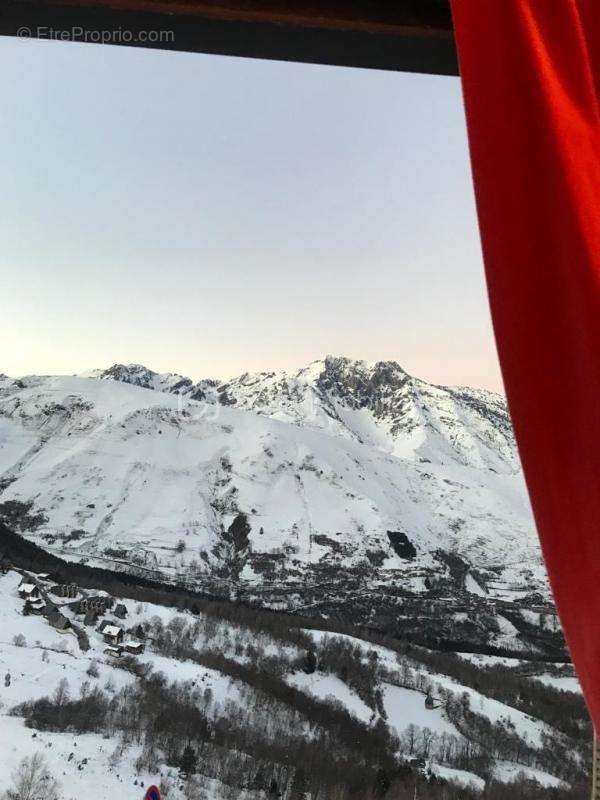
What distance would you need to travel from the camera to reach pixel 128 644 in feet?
96.6

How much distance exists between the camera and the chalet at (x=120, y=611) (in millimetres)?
34031

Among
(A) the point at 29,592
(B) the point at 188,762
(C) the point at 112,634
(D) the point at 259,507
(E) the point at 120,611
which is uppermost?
(D) the point at 259,507

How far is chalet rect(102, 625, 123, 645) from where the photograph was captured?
2998cm

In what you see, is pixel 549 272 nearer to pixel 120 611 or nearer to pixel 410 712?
pixel 410 712

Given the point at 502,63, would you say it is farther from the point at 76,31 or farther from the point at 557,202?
the point at 76,31

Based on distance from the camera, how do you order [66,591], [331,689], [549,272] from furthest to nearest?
1. [66,591]
2. [331,689]
3. [549,272]

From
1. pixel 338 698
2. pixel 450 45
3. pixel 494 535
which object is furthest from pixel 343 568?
pixel 450 45

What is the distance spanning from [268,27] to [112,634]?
111 feet

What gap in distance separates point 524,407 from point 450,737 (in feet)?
114

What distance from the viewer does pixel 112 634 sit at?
30.6 meters

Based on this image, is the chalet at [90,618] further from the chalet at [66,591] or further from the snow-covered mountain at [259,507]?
the snow-covered mountain at [259,507]

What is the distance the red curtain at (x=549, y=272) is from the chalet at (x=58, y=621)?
3243 centimetres

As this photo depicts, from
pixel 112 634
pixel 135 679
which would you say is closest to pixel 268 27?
pixel 135 679

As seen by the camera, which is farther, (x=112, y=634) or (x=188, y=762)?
(x=112, y=634)
